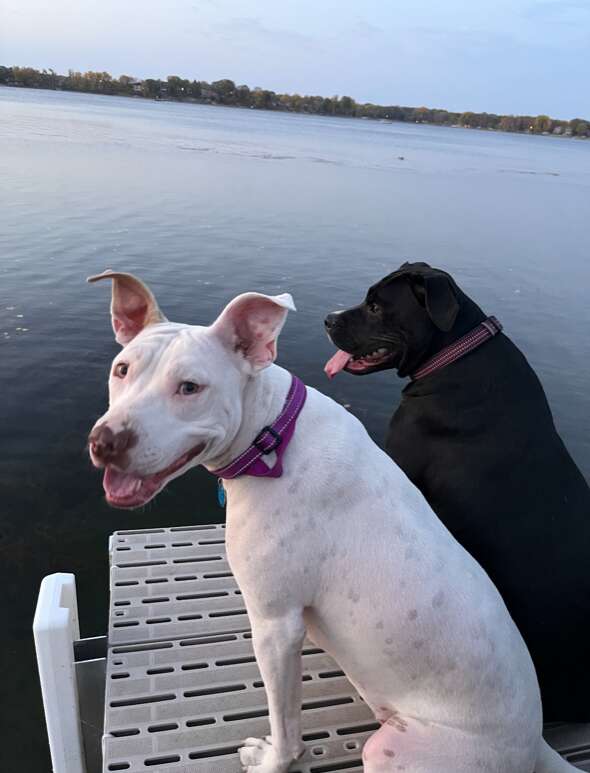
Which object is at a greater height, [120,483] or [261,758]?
[120,483]

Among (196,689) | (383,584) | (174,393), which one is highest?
(174,393)

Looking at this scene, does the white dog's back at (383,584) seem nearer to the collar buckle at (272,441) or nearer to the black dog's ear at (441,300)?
the collar buckle at (272,441)

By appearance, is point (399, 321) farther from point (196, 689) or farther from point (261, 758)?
point (261, 758)

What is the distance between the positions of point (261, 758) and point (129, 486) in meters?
1.54

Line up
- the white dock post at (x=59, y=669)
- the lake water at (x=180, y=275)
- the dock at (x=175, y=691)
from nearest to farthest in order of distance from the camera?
the white dock post at (x=59, y=669)
the dock at (x=175, y=691)
the lake water at (x=180, y=275)

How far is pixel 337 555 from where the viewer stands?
7.90ft

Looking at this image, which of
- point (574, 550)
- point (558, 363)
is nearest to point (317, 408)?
point (574, 550)

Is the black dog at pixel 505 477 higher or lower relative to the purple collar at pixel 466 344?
lower

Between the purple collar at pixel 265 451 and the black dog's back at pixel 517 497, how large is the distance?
3.66 feet

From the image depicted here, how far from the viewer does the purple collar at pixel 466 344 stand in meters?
3.33

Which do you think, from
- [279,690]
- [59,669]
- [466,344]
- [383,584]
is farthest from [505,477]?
[59,669]

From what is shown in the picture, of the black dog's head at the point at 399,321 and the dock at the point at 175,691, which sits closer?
the dock at the point at 175,691

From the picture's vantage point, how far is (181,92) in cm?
10944

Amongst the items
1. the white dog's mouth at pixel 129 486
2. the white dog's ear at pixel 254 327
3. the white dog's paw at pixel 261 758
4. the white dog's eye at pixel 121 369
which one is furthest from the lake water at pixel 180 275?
the white dog's ear at pixel 254 327
